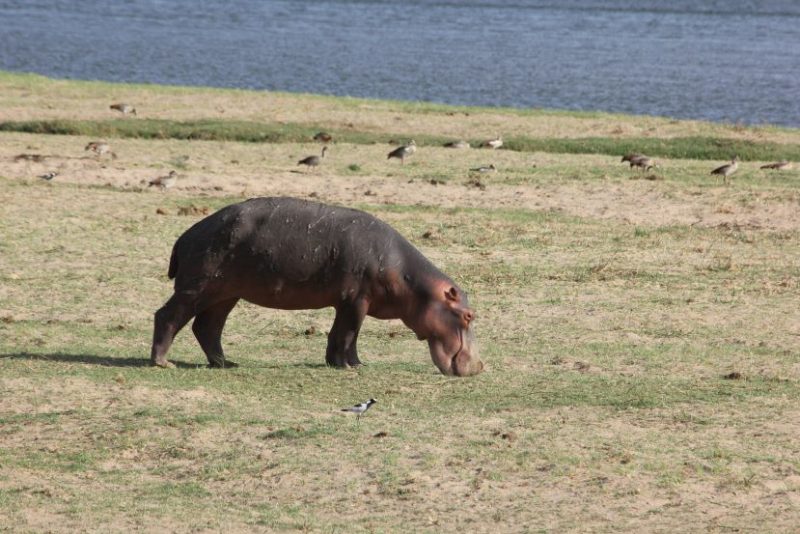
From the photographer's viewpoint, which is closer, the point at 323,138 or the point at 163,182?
the point at 163,182

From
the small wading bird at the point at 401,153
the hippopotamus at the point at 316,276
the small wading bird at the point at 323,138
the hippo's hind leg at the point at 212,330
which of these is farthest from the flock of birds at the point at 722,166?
the hippo's hind leg at the point at 212,330

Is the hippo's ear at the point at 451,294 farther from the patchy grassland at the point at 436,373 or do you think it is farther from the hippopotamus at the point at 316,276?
the patchy grassland at the point at 436,373

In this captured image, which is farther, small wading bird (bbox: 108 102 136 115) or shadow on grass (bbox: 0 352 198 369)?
small wading bird (bbox: 108 102 136 115)

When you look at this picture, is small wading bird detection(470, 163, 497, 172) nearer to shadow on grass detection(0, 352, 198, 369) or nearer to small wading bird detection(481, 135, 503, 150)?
small wading bird detection(481, 135, 503, 150)

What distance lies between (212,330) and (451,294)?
174 cm

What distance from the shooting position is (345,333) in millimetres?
9945

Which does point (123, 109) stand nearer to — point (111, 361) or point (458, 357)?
point (111, 361)

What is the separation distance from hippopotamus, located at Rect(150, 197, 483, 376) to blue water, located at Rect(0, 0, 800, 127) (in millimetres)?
22853

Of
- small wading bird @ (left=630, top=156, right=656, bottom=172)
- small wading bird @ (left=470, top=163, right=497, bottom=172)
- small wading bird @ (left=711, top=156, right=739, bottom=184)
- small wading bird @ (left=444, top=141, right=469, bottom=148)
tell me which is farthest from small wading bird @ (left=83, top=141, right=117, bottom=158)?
small wading bird @ (left=711, top=156, right=739, bottom=184)

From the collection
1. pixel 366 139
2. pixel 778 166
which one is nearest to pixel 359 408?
pixel 778 166

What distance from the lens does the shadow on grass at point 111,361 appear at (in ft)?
32.9

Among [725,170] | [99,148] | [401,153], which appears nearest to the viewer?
[725,170]

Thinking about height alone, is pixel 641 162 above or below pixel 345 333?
below

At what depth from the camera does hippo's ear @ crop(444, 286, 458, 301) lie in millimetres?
9922
